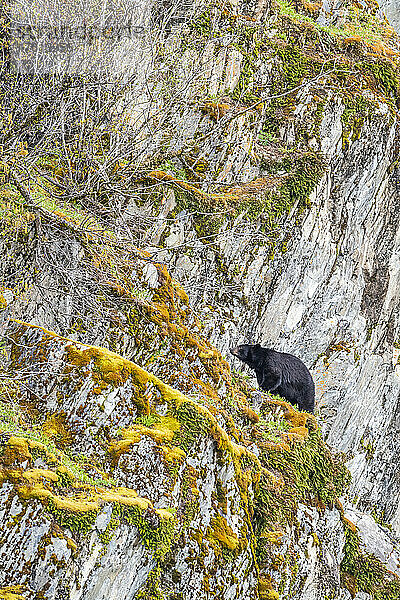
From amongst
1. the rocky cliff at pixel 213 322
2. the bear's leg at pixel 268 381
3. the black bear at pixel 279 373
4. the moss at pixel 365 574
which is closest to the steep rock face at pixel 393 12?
the rocky cliff at pixel 213 322

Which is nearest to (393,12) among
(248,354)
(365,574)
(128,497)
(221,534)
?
(248,354)

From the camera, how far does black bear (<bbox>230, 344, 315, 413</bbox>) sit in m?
9.08

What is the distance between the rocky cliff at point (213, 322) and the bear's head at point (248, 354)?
0.38m

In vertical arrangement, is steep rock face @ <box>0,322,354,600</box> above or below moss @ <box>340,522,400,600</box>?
above

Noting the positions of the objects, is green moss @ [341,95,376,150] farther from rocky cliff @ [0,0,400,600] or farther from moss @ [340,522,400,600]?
moss @ [340,522,400,600]

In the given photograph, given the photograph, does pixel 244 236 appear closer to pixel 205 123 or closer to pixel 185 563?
pixel 205 123

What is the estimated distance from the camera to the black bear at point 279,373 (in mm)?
9078

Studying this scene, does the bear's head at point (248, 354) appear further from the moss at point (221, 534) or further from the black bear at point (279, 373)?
the moss at point (221, 534)

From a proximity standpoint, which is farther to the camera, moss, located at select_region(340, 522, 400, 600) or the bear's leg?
the bear's leg

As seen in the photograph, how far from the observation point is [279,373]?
29.9 feet

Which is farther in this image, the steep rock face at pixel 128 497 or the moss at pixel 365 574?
the moss at pixel 365 574

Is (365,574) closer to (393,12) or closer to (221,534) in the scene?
(221,534)

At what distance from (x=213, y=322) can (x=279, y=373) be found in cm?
148

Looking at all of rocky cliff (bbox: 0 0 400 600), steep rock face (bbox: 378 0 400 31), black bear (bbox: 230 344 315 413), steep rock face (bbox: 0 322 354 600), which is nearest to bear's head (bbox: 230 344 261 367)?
black bear (bbox: 230 344 315 413)
